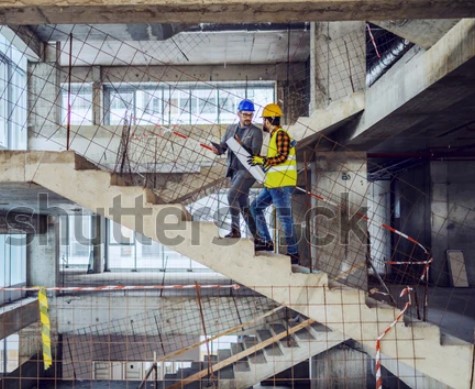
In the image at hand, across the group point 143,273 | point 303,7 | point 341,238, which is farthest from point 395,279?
point 303,7

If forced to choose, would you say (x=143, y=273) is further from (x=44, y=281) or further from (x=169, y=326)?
(x=169, y=326)

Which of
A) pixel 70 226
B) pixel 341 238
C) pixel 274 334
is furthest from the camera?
pixel 70 226

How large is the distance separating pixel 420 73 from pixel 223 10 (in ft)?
9.97

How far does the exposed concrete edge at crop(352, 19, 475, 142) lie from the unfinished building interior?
1.1 inches

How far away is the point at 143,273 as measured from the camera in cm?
1745

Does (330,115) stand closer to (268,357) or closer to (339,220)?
(339,220)

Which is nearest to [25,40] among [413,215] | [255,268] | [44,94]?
[44,94]

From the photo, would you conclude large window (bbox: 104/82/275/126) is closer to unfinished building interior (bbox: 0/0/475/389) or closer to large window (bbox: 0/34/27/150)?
unfinished building interior (bbox: 0/0/475/389)

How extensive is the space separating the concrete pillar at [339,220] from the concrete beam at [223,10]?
5.68 meters

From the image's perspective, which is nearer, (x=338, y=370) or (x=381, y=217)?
(x=338, y=370)

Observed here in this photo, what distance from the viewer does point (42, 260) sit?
12062 millimetres

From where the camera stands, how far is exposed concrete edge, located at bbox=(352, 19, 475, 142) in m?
4.54

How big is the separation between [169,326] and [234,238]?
6.15 m

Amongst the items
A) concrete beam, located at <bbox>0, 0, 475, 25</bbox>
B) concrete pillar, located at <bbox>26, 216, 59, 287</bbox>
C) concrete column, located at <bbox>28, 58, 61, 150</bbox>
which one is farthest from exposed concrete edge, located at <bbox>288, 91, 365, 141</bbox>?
concrete column, located at <bbox>28, 58, 61, 150</bbox>
